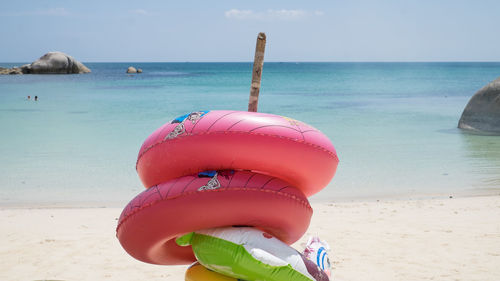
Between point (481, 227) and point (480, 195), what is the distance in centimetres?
168

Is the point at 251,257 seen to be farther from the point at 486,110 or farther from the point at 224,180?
the point at 486,110

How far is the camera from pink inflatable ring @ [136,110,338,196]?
2594mm

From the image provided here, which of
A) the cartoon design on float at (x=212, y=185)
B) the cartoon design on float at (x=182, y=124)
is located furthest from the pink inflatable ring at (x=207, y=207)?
the cartoon design on float at (x=182, y=124)

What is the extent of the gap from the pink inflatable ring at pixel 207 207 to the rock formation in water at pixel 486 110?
9.80 metres

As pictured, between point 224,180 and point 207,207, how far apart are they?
0.51 feet

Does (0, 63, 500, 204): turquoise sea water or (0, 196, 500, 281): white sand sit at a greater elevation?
(0, 196, 500, 281): white sand

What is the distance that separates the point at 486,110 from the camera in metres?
11.5

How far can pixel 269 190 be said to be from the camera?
2629 mm

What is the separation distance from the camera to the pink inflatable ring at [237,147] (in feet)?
8.51

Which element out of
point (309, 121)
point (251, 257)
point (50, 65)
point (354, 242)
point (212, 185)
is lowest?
point (50, 65)

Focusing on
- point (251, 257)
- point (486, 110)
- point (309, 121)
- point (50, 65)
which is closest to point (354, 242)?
point (251, 257)

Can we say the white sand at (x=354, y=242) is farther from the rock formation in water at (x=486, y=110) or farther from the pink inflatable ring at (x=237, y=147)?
the rock formation in water at (x=486, y=110)

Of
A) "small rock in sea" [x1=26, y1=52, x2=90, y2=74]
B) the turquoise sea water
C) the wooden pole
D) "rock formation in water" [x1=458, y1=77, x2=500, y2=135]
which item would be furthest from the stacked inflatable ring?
"small rock in sea" [x1=26, y1=52, x2=90, y2=74]

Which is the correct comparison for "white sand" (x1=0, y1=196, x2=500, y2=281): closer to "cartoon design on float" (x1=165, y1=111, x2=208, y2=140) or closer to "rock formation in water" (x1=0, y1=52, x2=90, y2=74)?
"cartoon design on float" (x1=165, y1=111, x2=208, y2=140)
